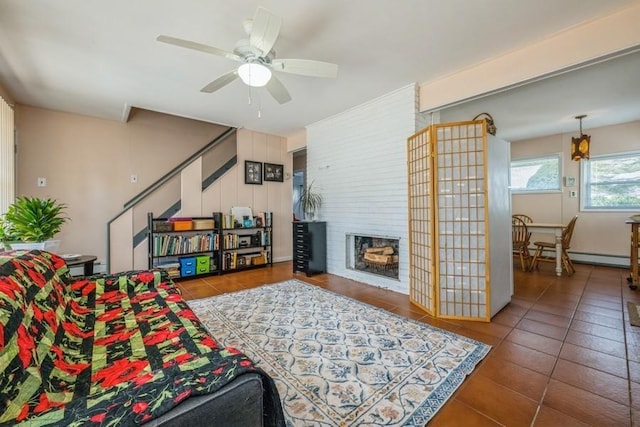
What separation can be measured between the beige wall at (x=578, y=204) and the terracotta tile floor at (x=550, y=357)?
1610mm

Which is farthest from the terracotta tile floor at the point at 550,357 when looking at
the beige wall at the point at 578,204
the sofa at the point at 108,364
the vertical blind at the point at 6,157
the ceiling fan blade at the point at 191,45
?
the ceiling fan blade at the point at 191,45

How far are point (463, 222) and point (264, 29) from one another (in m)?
2.57

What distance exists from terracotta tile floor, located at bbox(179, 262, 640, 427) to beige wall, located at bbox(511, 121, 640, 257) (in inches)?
63.4

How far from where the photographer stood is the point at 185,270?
4469mm

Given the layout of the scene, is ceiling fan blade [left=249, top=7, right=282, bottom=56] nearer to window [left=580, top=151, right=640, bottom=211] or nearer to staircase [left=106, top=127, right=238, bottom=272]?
staircase [left=106, top=127, right=238, bottom=272]

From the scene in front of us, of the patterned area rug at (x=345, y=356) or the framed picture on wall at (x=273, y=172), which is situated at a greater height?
the framed picture on wall at (x=273, y=172)

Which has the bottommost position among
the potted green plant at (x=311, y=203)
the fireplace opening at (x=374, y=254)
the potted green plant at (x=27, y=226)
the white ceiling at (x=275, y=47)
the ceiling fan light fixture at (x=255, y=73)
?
the fireplace opening at (x=374, y=254)

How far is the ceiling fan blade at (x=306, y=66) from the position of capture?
229 cm

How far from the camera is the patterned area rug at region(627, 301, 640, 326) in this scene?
2.64 metres

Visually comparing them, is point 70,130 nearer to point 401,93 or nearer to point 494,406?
point 401,93

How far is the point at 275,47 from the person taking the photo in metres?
2.68

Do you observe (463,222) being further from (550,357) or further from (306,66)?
(306,66)

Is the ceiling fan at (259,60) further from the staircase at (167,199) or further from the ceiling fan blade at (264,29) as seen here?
the staircase at (167,199)

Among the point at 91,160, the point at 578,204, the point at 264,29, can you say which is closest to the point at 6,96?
the point at 91,160
